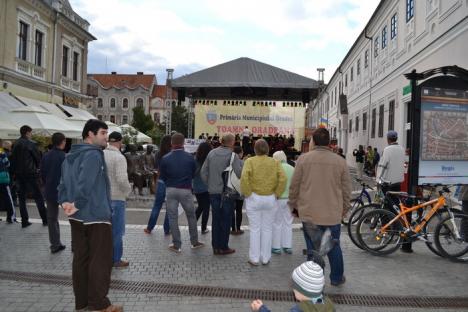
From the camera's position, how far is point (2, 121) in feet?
46.4

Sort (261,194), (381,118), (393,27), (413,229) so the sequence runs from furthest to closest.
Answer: (381,118), (393,27), (413,229), (261,194)

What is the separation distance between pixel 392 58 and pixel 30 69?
19.5m

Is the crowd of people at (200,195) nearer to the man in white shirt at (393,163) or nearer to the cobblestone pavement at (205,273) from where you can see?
the man in white shirt at (393,163)

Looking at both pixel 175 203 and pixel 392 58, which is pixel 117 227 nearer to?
pixel 175 203

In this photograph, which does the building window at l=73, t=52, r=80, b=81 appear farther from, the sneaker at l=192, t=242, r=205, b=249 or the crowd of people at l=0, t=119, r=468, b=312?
the sneaker at l=192, t=242, r=205, b=249

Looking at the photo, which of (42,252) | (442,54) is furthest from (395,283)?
(442,54)

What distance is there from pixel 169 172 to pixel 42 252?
2245mm

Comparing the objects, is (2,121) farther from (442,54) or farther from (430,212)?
(442,54)

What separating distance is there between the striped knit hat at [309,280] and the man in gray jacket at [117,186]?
3.54m

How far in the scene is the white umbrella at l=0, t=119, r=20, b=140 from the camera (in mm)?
13109

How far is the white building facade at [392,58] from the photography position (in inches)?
545

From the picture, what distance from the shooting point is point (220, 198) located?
6.50 m

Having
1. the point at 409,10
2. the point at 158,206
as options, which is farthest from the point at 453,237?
the point at 409,10

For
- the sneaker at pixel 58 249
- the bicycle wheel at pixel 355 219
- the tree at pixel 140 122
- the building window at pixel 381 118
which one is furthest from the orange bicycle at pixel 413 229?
the tree at pixel 140 122
